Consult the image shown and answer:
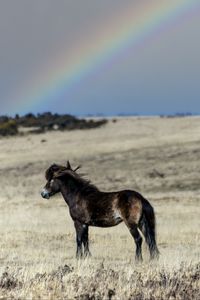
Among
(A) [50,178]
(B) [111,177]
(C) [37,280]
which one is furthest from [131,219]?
(B) [111,177]

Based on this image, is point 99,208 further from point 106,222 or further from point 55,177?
point 55,177

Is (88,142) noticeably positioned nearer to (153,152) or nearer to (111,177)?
(153,152)

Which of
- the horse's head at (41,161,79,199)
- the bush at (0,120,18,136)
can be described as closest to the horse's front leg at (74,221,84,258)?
the horse's head at (41,161,79,199)

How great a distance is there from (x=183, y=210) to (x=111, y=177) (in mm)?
20251

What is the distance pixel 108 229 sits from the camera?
67.2 ft

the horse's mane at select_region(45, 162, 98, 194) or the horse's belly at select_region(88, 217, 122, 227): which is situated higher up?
the horse's mane at select_region(45, 162, 98, 194)

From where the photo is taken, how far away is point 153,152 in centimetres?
5519

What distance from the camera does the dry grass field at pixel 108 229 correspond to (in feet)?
27.8

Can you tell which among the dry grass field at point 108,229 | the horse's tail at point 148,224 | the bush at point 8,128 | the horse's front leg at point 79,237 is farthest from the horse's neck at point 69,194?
the bush at point 8,128

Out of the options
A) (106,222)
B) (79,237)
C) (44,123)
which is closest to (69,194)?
(79,237)

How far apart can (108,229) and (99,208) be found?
779 cm

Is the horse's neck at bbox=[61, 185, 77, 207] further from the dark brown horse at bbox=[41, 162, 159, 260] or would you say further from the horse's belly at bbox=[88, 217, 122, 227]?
the horse's belly at bbox=[88, 217, 122, 227]

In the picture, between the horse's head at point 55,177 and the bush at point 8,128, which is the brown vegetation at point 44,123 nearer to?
the bush at point 8,128

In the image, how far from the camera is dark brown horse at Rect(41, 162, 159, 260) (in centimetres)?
1227
